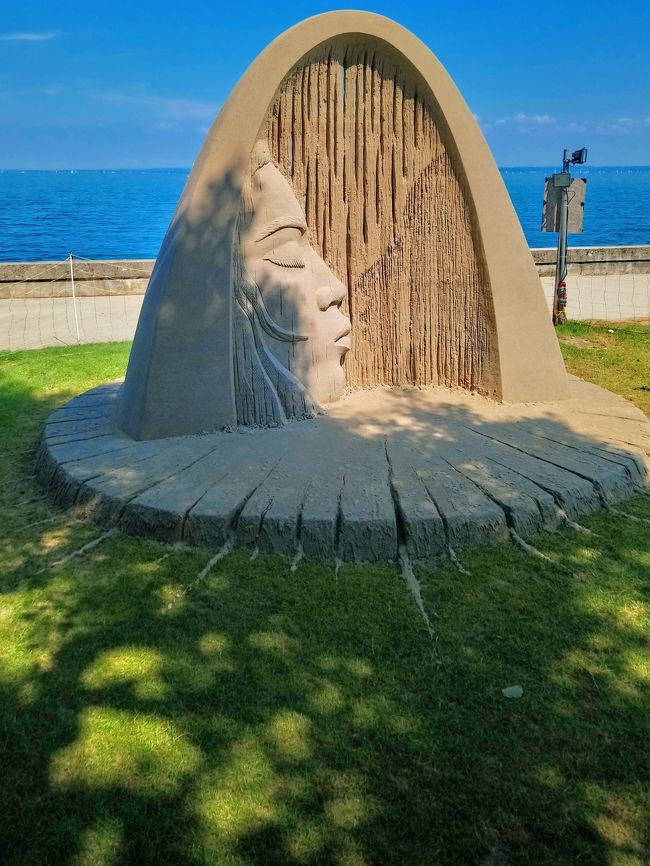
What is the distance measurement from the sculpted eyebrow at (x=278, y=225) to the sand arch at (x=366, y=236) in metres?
0.27

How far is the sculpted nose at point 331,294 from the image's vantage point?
5312 millimetres

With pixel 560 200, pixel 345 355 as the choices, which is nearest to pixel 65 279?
pixel 560 200

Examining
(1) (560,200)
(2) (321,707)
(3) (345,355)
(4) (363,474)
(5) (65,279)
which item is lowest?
(2) (321,707)

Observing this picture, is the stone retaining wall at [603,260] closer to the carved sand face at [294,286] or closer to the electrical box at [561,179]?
the electrical box at [561,179]

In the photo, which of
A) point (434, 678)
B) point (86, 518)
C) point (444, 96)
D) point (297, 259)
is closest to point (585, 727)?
point (434, 678)

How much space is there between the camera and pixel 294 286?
5.11m

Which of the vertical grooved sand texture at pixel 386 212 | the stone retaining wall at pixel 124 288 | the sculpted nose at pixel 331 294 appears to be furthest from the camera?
the stone retaining wall at pixel 124 288

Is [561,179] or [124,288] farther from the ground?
[561,179]

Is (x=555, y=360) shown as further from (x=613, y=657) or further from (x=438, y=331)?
(x=613, y=657)

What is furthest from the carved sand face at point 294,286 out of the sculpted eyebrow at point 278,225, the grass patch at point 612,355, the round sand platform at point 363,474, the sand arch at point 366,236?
the grass patch at point 612,355

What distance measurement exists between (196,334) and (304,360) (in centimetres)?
94

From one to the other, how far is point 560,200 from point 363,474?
7926 millimetres

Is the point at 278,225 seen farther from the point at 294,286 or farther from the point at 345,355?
the point at 345,355

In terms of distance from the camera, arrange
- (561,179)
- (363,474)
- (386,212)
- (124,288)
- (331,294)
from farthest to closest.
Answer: (124,288) < (561,179) < (386,212) < (331,294) < (363,474)
